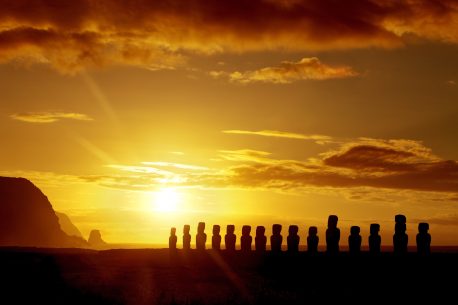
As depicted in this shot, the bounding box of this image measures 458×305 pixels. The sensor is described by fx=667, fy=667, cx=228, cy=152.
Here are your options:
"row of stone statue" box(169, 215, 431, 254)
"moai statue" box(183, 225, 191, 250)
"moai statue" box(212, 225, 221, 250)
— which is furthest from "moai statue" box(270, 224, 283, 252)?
"moai statue" box(183, 225, 191, 250)

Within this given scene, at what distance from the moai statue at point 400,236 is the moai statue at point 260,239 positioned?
5937mm

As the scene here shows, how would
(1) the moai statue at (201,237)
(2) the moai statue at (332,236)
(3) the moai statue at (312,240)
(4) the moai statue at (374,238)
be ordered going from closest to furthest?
(4) the moai statue at (374,238)
(2) the moai statue at (332,236)
(3) the moai statue at (312,240)
(1) the moai statue at (201,237)

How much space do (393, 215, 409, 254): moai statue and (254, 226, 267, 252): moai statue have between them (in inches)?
234

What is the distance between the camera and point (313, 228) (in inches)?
835

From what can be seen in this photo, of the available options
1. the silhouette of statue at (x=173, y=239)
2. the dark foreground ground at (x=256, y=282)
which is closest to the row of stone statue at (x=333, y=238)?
the dark foreground ground at (x=256, y=282)

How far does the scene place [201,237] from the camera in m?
28.5

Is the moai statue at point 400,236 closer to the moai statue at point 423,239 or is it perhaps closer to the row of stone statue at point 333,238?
the row of stone statue at point 333,238

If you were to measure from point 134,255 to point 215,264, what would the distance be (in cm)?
662

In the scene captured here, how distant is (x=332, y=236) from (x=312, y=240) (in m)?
0.98

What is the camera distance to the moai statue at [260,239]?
2395 centimetres

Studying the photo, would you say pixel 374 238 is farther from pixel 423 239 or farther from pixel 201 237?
pixel 201 237

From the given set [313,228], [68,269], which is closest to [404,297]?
[313,228]

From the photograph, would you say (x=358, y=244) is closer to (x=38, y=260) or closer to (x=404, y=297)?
(x=404, y=297)

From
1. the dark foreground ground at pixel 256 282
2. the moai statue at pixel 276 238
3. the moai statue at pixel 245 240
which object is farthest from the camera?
the moai statue at pixel 245 240
